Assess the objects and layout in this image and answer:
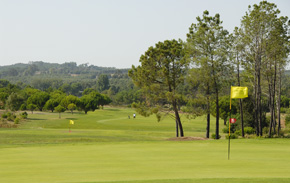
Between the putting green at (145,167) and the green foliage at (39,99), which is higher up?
the green foliage at (39,99)

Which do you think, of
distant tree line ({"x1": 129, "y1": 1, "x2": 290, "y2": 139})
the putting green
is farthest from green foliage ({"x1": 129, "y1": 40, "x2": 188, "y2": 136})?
the putting green

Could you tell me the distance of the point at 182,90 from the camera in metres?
47.9

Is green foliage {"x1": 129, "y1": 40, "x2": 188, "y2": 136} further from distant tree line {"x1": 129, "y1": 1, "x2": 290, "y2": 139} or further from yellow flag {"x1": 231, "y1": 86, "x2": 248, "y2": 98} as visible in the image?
yellow flag {"x1": 231, "y1": 86, "x2": 248, "y2": 98}

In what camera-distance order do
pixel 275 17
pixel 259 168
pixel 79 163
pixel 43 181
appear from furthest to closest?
1. pixel 275 17
2. pixel 79 163
3. pixel 259 168
4. pixel 43 181

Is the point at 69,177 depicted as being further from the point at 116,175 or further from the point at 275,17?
the point at 275,17

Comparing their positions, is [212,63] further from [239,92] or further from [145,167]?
[145,167]

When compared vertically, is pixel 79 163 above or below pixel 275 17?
below

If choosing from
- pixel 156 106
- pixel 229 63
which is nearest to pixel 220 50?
pixel 229 63

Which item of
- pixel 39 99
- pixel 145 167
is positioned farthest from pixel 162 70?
pixel 39 99

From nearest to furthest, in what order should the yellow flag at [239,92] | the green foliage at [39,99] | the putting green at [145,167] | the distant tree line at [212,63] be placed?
the putting green at [145,167], the yellow flag at [239,92], the distant tree line at [212,63], the green foliage at [39,99]

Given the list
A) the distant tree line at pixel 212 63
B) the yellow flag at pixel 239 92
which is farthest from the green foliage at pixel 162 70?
the yellow flag at pixel 239 92

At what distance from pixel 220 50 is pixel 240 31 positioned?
118 inches

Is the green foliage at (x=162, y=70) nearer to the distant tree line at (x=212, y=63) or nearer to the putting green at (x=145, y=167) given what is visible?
the distant tree line at (x=212, y=63)

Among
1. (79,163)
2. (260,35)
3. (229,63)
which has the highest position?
(260,35)
